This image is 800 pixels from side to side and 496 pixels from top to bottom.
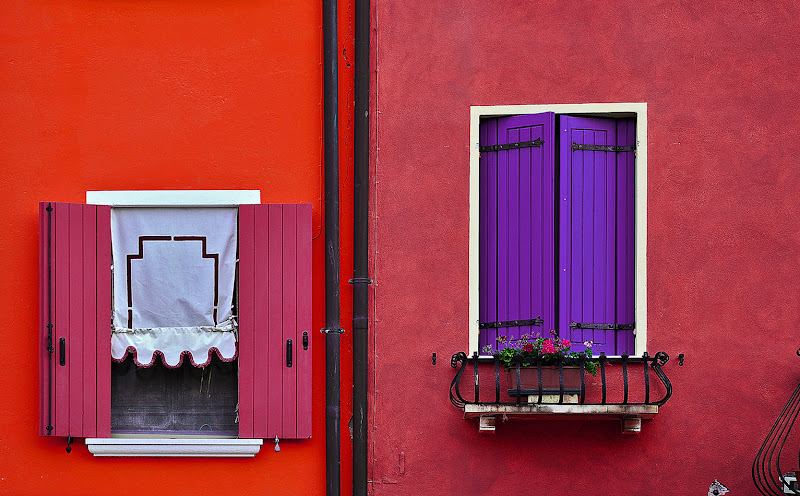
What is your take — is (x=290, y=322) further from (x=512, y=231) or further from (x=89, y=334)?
(x=512, y=231)

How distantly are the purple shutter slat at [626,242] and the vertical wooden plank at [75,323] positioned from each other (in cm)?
359

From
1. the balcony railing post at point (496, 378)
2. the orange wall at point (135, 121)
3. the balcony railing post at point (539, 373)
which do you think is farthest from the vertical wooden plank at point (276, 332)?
the balcony railing post at point (539, 373)

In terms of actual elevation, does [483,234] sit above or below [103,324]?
above

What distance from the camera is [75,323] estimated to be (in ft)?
24.6

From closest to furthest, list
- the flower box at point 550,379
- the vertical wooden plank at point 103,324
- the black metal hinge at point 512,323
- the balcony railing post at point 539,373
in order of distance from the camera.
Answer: the balcony railing post at point 539,373 → the flower box at point 550,379 → the black metal hinge at point 512,323 → the vertical wooden plank at point 103,324

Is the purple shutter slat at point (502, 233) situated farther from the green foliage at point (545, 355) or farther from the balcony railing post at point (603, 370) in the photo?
the balcony railing post at point (603, 370)

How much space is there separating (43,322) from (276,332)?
157cm

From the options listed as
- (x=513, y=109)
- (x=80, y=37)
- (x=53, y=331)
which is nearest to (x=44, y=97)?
(x=80, y=37)

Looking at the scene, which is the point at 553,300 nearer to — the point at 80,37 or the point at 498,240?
the point at 498,240

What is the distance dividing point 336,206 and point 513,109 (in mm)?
1357

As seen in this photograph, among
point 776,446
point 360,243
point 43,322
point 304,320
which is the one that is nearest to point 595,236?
point 360,243

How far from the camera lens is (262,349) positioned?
7.45 meters

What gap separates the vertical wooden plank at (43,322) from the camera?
7461mm

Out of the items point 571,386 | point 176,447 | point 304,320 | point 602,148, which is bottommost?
point 176,447
